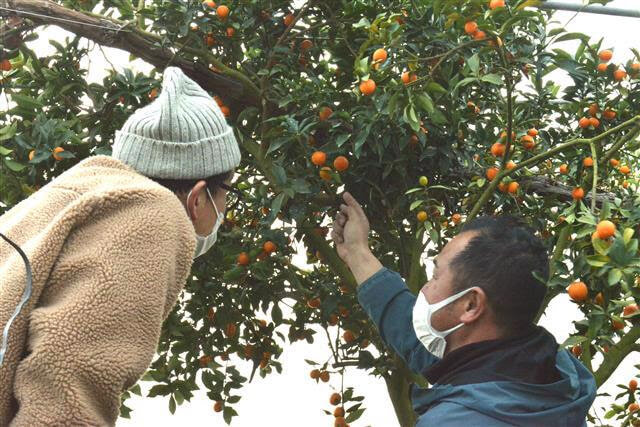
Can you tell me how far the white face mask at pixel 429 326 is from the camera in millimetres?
1882

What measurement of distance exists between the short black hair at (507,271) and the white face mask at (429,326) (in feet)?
0.17

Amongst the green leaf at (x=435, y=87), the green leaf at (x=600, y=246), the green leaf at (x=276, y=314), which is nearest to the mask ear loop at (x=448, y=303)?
the green leaf at (x=600, y=246)

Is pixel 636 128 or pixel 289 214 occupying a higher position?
pixel 636 128

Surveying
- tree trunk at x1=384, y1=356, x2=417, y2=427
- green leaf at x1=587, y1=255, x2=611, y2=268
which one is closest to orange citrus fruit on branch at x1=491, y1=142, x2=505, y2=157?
green leaf at x1=587, y1=255, x2=611, y2=268

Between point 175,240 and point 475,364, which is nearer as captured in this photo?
point 175,240

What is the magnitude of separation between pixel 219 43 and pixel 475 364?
1.39m

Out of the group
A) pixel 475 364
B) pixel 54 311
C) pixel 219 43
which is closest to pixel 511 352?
pixel 475 364

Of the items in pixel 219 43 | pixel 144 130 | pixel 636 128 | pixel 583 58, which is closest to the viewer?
pixel 144 130

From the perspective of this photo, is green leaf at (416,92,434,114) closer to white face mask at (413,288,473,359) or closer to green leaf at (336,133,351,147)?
green leaf at (336,133,351,147)

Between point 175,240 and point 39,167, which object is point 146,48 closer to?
point 39,167

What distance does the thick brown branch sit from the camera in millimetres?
2527

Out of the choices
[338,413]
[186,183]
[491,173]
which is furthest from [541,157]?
[338,413]

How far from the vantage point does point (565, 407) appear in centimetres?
172

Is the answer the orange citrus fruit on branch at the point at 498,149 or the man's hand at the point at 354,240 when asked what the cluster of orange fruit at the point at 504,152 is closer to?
the orange citrus fruit on branch at the point at 498,149
